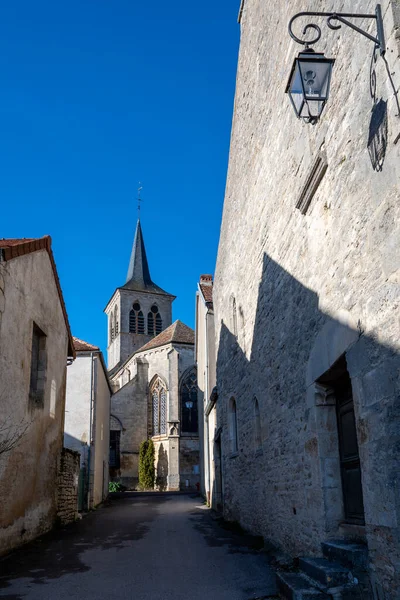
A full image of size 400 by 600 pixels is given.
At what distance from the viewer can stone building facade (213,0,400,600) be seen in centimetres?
402

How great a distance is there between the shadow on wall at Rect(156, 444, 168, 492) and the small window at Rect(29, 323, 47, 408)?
83.2ft

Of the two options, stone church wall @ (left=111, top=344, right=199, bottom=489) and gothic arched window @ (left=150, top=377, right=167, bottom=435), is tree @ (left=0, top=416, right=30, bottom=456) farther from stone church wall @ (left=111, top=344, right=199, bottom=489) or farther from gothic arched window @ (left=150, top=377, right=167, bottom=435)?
gothic arched window @ (left=150, top=377, right=167, bottom=435)

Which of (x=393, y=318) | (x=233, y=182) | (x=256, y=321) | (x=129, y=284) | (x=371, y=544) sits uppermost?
(x=129, y=284)

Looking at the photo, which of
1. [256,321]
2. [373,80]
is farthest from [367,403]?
[256,321]

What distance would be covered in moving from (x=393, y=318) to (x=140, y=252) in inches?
2053

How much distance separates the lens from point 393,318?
12.8 ft

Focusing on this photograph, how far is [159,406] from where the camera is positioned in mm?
38625

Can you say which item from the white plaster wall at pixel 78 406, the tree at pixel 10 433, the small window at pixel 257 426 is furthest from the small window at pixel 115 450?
the small window at pixel 257 426

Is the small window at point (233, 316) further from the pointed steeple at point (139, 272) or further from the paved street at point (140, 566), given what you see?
the pointed steeple at point (139, 272)

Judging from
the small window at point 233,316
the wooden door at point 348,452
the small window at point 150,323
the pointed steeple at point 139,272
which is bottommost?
the wooden door at point 348,452

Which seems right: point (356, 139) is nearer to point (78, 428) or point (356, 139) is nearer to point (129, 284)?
point (78, 428)

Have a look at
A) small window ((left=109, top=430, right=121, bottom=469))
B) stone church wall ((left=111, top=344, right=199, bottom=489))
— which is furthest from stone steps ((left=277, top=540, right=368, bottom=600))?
small window ((left=109, top=430, right=121, bottom=469))

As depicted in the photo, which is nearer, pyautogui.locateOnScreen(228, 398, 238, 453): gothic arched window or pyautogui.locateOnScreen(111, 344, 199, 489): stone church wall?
pyautogui.locateOnScreen(228, 398, 238, 453): gothic arched window

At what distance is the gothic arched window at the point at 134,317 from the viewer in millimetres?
51125
